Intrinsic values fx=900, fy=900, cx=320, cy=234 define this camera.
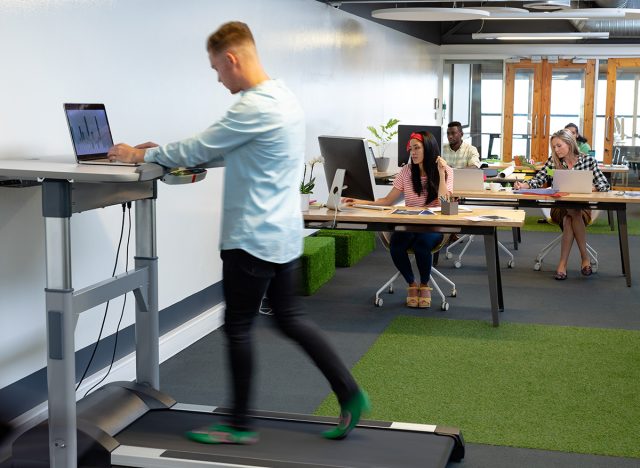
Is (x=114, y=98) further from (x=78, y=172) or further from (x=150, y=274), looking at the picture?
(x=78, y=172)

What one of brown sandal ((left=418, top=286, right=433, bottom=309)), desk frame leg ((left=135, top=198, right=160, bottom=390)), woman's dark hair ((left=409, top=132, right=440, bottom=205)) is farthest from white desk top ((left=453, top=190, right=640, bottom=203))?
desk frame leg ((left=135, top=198, right=160, bottom=390))

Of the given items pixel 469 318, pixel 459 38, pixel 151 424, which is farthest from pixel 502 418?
pixel 459 38

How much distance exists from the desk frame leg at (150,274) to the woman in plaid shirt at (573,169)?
477cm

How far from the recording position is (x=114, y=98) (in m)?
4.71

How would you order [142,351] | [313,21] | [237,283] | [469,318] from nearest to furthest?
[237,283], [142,351], [469,318], [313,21]

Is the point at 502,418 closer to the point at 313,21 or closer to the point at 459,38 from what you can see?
the point at 313,21

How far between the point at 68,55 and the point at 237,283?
1.64m

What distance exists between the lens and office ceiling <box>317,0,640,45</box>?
941 centimetres

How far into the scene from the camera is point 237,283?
3.33 m

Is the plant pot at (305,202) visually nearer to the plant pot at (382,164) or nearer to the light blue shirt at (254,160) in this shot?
the light blue shirt at (254,160)

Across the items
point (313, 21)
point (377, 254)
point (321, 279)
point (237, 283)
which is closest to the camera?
point (237, 283)

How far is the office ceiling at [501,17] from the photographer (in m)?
9.41

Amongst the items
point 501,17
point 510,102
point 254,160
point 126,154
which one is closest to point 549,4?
point 501,17

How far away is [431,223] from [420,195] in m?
0.79
